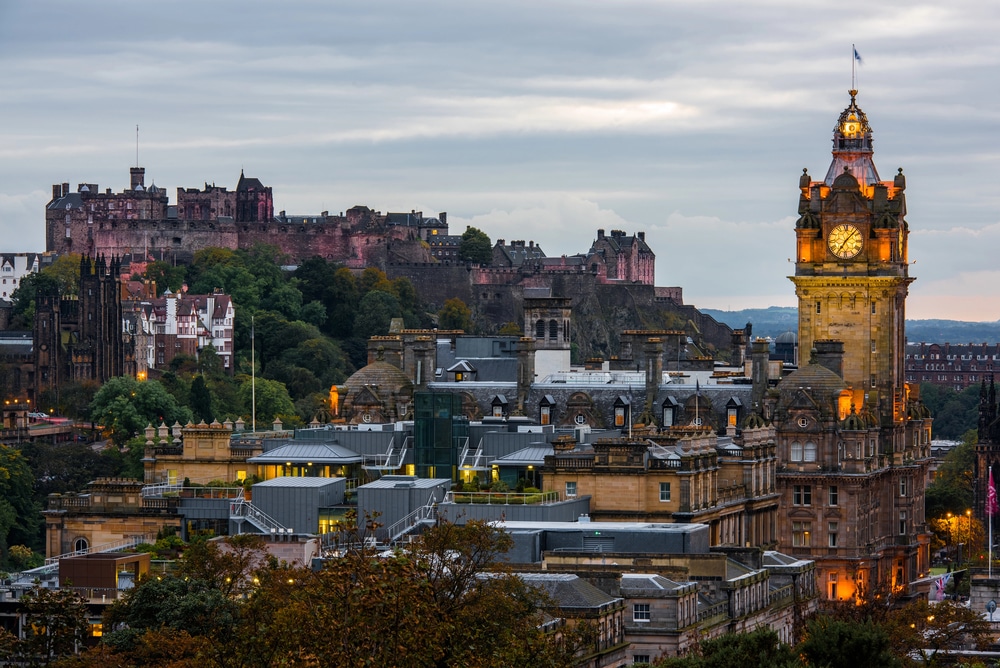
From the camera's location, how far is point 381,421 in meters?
144

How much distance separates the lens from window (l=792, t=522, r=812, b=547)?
144 meters

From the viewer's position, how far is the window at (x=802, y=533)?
473ft

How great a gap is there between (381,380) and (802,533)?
2099 centimetres

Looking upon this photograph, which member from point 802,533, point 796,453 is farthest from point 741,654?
point 796,453

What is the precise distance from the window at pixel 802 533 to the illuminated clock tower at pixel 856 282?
9594 mm

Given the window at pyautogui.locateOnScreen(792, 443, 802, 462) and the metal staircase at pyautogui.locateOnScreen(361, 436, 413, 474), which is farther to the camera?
the window at pyautogui.locateOnScreen(792, 443, 802, 462)

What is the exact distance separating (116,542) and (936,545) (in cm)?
7039

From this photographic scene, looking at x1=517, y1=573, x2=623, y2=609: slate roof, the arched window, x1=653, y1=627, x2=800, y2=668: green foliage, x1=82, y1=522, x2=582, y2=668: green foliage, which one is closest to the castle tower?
the arched window

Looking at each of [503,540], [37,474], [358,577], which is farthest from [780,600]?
[37,474]

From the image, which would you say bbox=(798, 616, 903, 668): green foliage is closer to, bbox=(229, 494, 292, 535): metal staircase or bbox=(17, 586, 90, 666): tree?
bbox=(17, 586, 90, 666): tree

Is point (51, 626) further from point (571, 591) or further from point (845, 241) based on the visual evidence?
point (845, 241)

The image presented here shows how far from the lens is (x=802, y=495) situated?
476 feet

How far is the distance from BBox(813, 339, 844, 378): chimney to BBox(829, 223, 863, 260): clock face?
4.75 m

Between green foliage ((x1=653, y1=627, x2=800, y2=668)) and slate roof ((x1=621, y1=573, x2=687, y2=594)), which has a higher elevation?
slate roof ((x1=621, y1=573, x2=687, y2=594))
